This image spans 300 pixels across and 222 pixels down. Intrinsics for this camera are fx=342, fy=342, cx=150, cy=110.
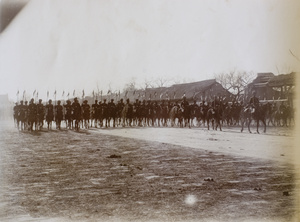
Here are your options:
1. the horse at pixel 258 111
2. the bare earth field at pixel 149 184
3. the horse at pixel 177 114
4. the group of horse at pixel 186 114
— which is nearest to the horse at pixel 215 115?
the group of horse at pixel 186 114

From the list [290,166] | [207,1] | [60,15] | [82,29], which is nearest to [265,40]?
[207,1]

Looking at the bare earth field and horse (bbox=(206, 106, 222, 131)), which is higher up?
horse (bbox=(206, 106, 222, 131))

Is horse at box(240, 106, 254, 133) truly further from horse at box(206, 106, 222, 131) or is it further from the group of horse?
horse at box(206, 106, 222, 131)

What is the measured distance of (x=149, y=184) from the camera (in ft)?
10.4

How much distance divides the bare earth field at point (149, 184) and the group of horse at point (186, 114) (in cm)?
74

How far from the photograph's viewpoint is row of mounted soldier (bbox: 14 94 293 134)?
4.64 metres

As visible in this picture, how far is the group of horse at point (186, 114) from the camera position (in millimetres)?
4688

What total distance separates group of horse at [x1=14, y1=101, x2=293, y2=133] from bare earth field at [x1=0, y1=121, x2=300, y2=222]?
74cm

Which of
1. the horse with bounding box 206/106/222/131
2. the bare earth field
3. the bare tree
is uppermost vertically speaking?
the bare tree

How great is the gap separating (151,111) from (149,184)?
5.99 meters

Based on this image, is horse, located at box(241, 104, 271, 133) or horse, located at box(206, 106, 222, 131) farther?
horse, located at box(206, 106, 222, 131)

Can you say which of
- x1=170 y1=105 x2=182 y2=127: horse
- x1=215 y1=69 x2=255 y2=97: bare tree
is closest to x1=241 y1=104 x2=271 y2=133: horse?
x1=215 y1=69 x2=255 y2=97: bare tree

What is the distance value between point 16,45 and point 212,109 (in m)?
4.69

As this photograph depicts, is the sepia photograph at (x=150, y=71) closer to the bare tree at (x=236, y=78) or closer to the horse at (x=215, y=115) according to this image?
the bare tree at (x=236, y=78)
